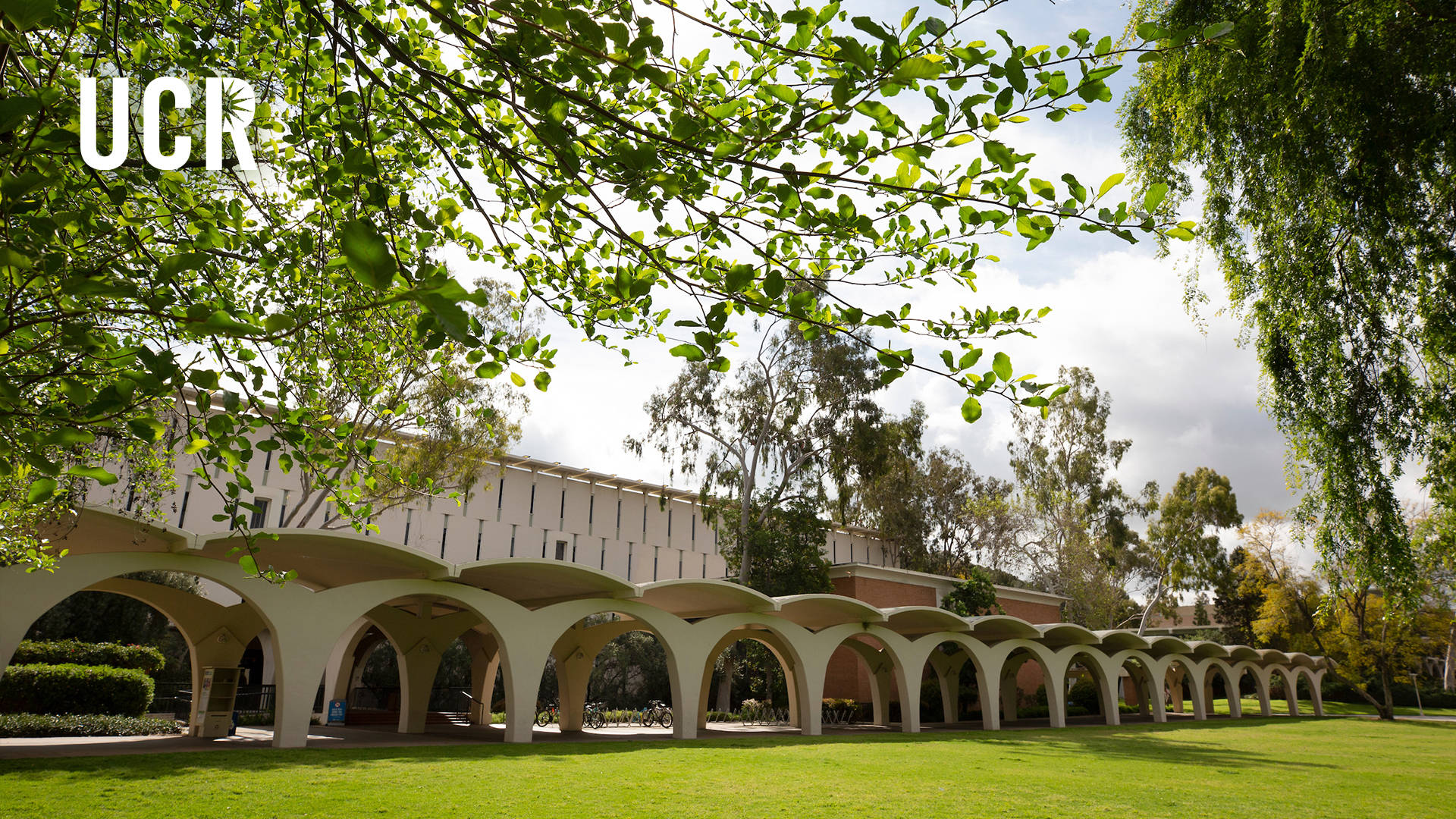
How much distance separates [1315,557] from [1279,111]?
244 inches

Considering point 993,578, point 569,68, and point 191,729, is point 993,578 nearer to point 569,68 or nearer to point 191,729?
point 191,729

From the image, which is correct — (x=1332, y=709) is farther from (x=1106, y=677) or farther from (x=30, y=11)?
(x=30, y=11)

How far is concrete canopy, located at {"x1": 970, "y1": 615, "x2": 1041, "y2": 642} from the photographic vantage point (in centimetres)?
2234

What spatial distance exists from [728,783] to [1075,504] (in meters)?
33.5

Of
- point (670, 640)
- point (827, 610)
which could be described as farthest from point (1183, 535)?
point (670, 640)

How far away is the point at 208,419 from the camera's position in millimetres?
3521

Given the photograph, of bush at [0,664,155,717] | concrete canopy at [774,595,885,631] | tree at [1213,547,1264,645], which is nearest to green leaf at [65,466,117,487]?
concrete canopy at [774,595,885,631]

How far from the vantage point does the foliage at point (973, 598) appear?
1231 inches

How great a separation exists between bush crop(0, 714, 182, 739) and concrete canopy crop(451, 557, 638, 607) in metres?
6.81

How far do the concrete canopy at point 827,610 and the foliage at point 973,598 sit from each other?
32.9 ft

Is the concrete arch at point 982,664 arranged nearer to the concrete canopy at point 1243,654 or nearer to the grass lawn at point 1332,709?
the concrete canopy at point 1243,654

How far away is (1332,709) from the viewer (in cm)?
4122

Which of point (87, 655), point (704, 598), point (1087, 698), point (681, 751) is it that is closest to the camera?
point (681, 751)

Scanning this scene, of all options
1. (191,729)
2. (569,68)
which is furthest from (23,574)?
(569,68)
